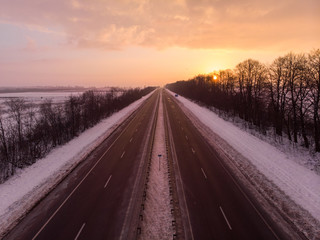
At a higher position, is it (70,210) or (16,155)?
(16,155)

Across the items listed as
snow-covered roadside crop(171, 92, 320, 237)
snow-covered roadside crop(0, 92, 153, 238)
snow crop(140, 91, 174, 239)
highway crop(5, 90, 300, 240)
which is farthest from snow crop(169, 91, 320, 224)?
snow-covered roadside crop(0, 92, 153, 238)

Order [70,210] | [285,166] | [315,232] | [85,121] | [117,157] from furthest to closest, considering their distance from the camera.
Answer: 1. [85,121]
2. [117,157]
3. [285,166]
4. [70,210]
5. [315,232]

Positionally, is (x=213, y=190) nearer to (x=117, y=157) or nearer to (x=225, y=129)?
(x=117, y=157)

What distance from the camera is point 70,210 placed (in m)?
13.1

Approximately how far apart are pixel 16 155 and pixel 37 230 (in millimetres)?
15844

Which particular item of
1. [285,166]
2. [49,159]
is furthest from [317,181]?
[49,159]

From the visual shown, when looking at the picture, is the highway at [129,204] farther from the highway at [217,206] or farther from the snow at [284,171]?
the snow at [284,171]

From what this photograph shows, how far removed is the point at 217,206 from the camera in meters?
13.3

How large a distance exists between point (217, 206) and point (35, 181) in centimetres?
1695

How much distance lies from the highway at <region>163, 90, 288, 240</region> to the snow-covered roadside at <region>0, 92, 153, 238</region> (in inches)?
470

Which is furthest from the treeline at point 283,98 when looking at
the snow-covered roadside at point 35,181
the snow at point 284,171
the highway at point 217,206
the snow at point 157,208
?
the snow-covered roadside at point 35,181

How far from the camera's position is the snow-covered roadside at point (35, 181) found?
13.4m

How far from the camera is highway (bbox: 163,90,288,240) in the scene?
429 inches

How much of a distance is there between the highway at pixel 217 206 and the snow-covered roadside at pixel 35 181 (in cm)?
1194
